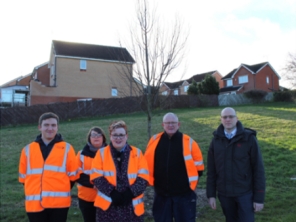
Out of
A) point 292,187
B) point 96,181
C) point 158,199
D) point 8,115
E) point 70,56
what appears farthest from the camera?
point 70,56

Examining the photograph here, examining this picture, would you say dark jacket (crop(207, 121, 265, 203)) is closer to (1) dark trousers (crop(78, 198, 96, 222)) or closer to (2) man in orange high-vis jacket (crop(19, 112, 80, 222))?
(1) dark trousers (crop(78, 198, 96, 222))

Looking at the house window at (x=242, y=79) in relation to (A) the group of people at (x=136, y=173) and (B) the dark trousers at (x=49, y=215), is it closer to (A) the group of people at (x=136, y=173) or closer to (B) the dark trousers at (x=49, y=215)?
(A) the group of people at (x=136, y=173)

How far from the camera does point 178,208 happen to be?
13.8 ft

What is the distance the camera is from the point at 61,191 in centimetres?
384

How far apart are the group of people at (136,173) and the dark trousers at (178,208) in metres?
0.01

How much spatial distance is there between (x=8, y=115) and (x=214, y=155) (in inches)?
997

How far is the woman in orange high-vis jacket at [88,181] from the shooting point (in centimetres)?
434

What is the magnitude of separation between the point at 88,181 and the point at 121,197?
869mm

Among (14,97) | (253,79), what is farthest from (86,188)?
(253,79)

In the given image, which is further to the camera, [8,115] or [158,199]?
[8,115]

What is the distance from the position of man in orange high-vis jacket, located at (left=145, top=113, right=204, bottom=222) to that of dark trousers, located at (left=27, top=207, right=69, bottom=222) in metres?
1.24

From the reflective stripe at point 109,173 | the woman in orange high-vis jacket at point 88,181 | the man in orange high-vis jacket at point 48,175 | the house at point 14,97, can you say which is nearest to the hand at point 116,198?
the reflective stripe at point 109,173

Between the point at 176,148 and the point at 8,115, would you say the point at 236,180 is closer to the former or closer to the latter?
the point at 176,148

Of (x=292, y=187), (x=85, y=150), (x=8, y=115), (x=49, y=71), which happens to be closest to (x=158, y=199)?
(x=85, y=150)
